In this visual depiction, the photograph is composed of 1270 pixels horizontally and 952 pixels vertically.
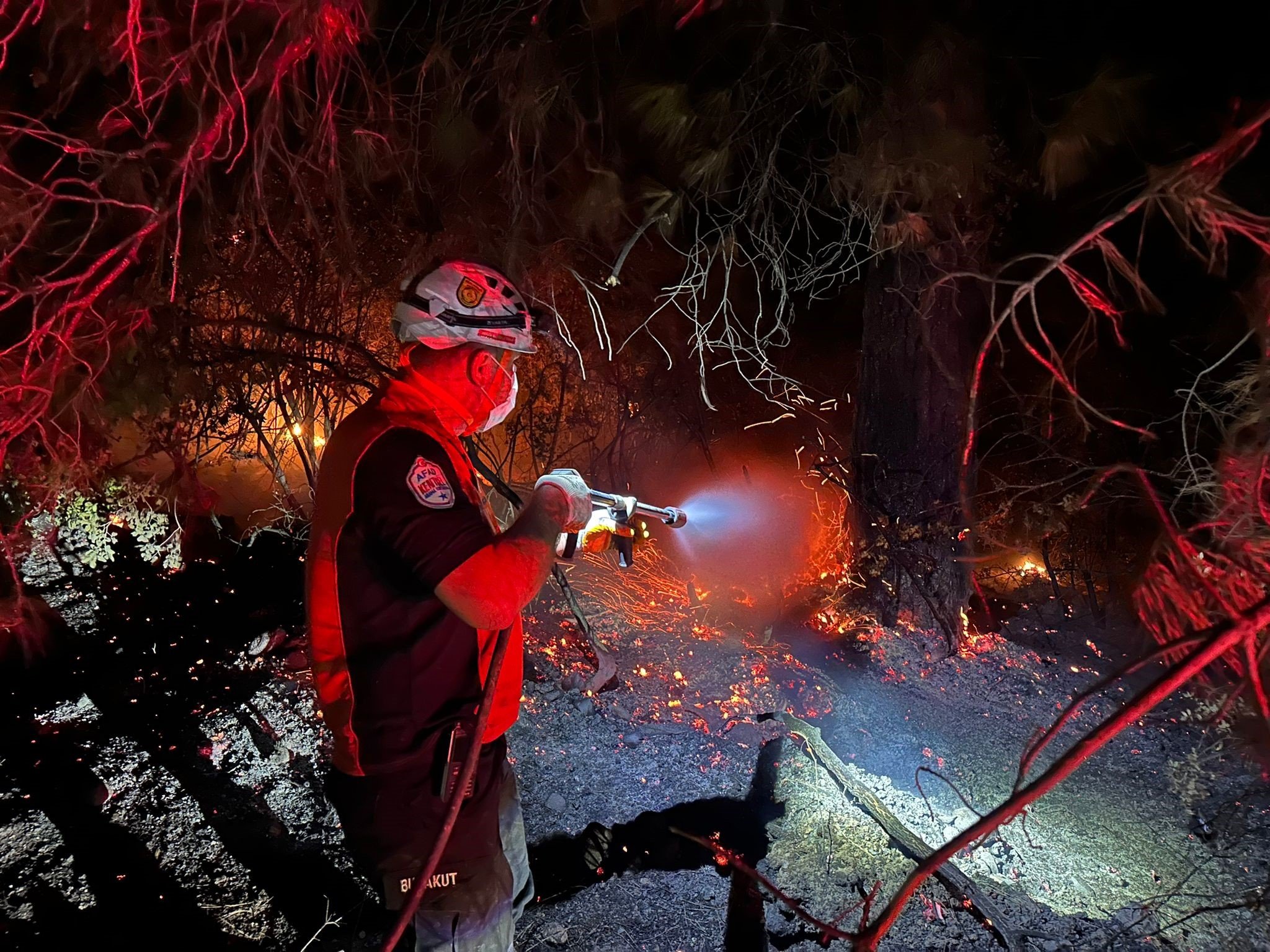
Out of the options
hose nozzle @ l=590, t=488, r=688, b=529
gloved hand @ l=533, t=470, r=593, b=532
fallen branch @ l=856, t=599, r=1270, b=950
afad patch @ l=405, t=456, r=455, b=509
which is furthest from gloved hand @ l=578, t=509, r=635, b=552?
fallen branch @ l=856, t=599, r=1270, b=950

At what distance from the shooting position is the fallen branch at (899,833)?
11.1 ft

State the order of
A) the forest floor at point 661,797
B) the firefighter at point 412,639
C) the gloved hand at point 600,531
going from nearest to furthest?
1. the firefighter at point 412,639
2. the gloved hand at point 600,531
3. the forest floor at point 661,797

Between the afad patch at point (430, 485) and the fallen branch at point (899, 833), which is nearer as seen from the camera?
the afad patch at point (430, 485)

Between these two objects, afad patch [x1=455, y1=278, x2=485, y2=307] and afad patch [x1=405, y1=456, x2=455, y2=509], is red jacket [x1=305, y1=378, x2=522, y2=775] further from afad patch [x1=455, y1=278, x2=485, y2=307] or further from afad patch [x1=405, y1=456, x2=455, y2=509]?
afad patch [x1=455, y1=278, x2=485, y2=307]

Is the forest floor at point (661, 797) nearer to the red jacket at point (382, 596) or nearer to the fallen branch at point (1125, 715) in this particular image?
the red jacket at point (382, 596)

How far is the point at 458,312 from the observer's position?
259 centimetres

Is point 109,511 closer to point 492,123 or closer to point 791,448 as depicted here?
point 492,123

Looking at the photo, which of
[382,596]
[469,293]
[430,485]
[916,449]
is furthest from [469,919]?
[916,449]

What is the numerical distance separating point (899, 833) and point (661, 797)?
56.9 inches

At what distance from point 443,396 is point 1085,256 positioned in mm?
7948

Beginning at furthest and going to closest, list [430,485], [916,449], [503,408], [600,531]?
[916,449], [600,531], [503,408], [430,485]

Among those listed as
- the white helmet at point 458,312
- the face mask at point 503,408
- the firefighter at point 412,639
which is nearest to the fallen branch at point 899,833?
the firefighter at point 412,639

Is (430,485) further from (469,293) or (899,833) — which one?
(899,833)

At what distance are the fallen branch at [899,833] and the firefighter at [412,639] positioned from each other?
1639 millimetres
